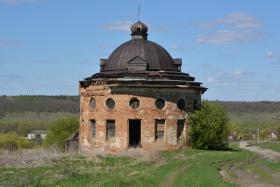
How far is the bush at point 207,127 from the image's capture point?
42188mm

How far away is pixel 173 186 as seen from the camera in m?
21.6

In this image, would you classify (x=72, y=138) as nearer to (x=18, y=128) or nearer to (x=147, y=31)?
(x=147, y=31)

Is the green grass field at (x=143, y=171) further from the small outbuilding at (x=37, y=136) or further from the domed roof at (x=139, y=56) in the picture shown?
the small outbuilding at (x=37, y=136)

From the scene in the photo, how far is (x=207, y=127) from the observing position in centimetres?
4225

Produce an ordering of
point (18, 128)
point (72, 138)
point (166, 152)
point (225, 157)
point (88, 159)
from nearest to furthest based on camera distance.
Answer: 1. point (88, 159)
2. point (225, 157)
3. point (166, 152)
4. point (72, 138)
5. point (18, 128)

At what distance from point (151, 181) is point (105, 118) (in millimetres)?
19942

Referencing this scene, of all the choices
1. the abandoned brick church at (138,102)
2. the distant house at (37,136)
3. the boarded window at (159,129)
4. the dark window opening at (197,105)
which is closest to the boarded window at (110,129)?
the abandoned brick church at (138,102)

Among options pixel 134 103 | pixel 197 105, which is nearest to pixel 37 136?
pixel 197 105

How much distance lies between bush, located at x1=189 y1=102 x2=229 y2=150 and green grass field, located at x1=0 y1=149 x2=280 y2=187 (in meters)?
3.57

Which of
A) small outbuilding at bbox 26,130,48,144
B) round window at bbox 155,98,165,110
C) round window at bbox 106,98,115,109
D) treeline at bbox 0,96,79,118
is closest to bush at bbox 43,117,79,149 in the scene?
round window at bbox 106,98,115,109

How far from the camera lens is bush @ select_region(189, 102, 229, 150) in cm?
4219

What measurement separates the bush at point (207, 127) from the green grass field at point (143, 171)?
3.57m

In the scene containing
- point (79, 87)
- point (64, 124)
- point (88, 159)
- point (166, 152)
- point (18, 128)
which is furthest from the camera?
point (18, 128)

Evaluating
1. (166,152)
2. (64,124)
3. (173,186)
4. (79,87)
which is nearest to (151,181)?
(173,186)
